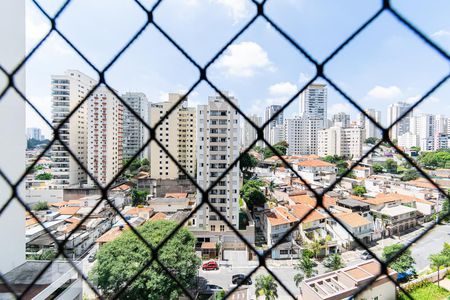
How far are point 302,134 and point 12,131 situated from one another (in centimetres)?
2324

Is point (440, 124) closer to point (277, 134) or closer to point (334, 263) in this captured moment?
point (277, 134)

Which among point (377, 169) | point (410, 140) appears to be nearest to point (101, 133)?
point (377, 169)

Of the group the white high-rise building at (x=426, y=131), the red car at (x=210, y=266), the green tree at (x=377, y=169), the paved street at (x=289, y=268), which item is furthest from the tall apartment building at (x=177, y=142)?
the white high-rise building at (x=426, y=131)

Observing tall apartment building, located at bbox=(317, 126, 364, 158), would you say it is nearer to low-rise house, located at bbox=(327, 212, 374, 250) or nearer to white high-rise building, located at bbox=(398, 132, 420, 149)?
white high-rise building, located at bbox=(398, 132, 420, 149)

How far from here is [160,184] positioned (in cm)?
1145

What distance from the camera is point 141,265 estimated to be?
13.1 feet

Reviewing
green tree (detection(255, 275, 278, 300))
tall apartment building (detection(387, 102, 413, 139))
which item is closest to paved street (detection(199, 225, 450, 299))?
green tree (detection(255, 275, 278, 300))

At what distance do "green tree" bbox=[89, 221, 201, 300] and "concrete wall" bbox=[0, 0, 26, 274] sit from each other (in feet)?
8.24

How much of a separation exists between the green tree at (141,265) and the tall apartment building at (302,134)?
19.6 metres

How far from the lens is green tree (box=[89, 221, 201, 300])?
12.9 ft

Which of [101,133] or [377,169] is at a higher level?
[101,133]

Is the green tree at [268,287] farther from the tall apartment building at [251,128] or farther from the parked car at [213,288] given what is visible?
the tall apartment building at [251,128]

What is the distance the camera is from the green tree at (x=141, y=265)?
3.93 m

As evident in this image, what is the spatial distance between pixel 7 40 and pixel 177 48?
38.7 inches
